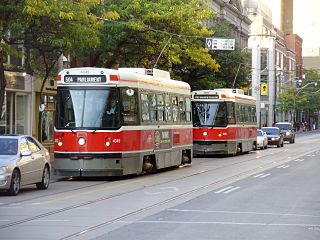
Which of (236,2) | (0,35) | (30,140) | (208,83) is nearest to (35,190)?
(30,140)

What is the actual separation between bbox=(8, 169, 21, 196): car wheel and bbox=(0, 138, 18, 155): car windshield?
69 centimetres

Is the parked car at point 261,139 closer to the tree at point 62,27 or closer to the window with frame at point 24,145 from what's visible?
the tree at point 62,27

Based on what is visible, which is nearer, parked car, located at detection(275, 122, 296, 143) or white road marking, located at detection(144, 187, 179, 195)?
white road marking, located at detection(144, 187, 179, 195)

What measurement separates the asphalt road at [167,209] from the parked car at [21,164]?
358 mm

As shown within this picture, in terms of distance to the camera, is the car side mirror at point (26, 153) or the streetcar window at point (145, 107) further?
the streetcar window at point (145, 107)

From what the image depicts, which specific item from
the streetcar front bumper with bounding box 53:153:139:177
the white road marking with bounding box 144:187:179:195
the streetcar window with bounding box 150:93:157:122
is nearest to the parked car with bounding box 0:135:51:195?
the streetcar front bumper with bounding box 53:153:139:177

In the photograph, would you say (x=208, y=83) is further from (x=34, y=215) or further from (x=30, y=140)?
(x=34, y=215)

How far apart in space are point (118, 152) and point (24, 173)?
4.71m

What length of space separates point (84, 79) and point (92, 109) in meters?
1.03

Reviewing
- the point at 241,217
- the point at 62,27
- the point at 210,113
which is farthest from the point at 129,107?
the point at 210,113

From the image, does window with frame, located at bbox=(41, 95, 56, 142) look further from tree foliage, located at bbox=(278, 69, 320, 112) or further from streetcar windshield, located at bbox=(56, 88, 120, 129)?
tree foliage, located at bbox=(278, 69, 320, 112)

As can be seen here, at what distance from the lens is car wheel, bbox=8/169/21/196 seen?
17.1 meters

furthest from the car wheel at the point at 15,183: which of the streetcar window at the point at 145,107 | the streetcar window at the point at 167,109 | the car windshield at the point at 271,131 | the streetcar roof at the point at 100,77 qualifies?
the car windshield at the point at 271,131

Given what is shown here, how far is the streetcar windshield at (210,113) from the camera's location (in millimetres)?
36938
